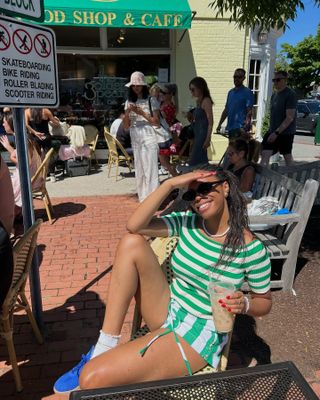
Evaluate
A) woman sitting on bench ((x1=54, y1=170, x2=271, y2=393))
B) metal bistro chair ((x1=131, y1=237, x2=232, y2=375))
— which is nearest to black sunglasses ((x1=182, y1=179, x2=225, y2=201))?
woman sitting on bench ((x1=54, y1=170, x2=271, y2=393))

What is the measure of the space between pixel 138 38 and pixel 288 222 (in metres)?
7.35

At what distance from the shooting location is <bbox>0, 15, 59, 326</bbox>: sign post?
85.2 inches

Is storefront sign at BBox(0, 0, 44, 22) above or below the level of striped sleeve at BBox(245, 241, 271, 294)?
above

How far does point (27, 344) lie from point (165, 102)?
576cm

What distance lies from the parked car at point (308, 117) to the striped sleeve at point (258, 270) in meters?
17.2

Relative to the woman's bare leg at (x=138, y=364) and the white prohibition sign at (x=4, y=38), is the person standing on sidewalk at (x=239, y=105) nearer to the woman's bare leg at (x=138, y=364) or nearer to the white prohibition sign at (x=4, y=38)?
the white prohibition sign at (x=4, y=38)

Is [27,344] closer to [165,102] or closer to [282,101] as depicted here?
[282,101]

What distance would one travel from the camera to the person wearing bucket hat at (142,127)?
208 inches

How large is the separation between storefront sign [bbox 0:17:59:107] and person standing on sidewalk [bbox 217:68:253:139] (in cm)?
439

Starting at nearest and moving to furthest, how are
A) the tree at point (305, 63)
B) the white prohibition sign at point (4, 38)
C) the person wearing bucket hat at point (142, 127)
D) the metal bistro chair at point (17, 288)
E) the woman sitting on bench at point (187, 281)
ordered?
the woman sitting on bench at point (187, 281) → the white prohibition sign at point (4, 38) → the metal bistro chair at point (17, 288) → the person wearing bucket hat at point (142, 127) → the tree at point (305, 63)

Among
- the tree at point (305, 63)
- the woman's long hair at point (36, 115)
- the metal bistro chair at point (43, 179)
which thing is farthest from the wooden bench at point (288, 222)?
the tree at point (305, 63)

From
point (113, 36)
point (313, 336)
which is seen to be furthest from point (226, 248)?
point (113, 36)

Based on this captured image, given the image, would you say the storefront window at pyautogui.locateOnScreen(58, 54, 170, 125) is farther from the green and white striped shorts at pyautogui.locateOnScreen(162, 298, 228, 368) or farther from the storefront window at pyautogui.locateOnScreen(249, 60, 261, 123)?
the green and white striped shorts at pyautogui.locateOnScreen(162, 298, 228, 368)

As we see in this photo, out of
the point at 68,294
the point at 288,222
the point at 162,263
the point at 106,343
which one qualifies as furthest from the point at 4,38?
the point at 288,222
